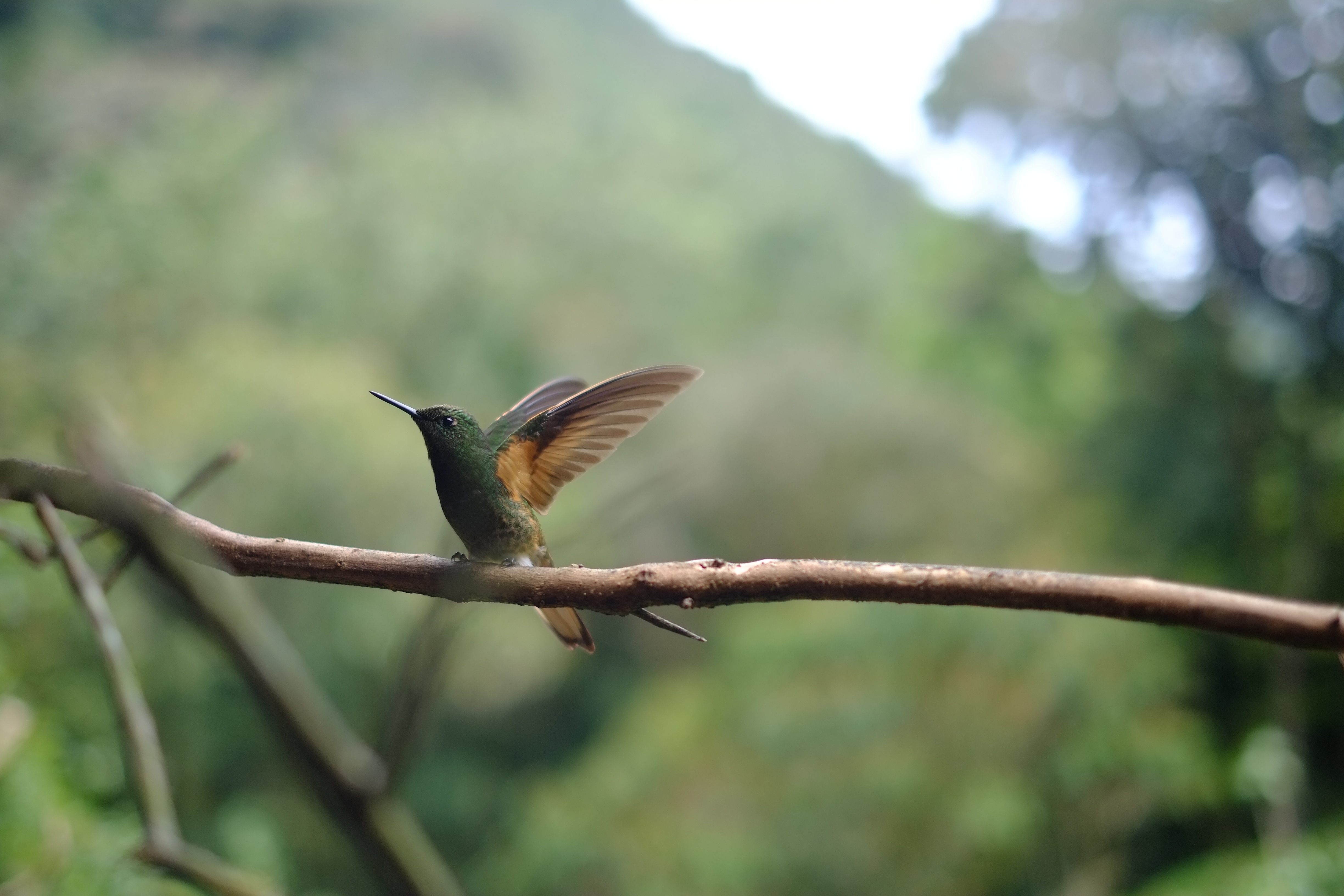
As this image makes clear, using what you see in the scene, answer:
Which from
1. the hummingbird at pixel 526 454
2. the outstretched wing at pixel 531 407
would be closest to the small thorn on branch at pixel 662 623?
the hummingbird at pixel 526 454

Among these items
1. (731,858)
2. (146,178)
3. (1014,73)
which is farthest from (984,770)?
(146,178)

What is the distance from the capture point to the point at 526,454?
26.1 inches

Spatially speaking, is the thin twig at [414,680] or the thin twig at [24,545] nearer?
the thin twig at [24,545]

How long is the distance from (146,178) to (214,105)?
16.0 inches


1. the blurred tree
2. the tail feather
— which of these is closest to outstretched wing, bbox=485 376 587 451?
the tail feather

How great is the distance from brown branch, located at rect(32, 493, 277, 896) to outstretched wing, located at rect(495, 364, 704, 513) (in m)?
0.25

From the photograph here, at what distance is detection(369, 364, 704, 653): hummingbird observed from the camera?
580 millimetres

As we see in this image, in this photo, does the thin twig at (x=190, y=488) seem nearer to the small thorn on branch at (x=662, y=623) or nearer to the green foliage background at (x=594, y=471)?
the small thorn on branch at (x=662, y=623)

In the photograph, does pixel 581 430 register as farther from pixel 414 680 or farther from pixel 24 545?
pixel 24 545

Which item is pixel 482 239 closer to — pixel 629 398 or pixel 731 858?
pixel 731 858

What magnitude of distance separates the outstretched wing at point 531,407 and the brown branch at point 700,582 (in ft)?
0.74

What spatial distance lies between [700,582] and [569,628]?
263 mm

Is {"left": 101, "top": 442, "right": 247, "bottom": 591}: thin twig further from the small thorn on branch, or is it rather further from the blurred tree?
the blurred tree

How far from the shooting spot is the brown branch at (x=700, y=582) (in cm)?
32
